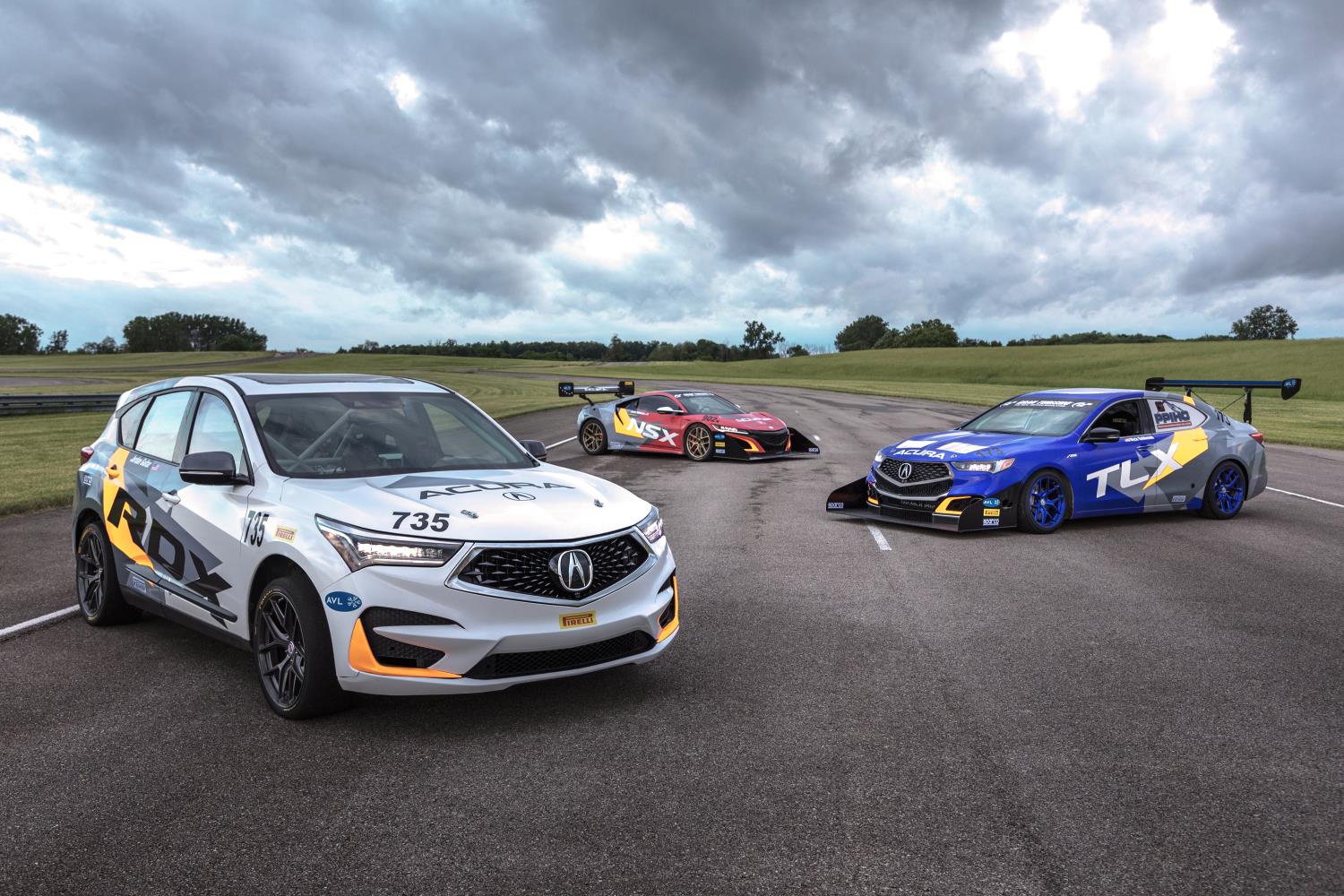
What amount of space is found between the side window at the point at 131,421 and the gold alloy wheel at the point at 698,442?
40.2ft

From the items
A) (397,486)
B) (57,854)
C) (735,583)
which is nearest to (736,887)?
(57,854)

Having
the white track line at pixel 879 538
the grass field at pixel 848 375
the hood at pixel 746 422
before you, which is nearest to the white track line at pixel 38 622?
the grass field at pixel 848 375

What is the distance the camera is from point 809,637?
6.38 metres

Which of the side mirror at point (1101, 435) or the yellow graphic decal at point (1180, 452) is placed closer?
the side mirror at point (1101, 435)

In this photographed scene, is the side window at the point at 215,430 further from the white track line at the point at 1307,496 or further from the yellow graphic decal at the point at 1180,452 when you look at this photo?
the white track line at the point at 1307,496

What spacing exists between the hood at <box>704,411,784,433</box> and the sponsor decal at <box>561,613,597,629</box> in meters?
13.7

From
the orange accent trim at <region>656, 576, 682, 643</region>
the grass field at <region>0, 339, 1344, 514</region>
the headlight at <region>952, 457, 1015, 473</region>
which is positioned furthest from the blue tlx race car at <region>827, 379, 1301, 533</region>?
the grass field at <region>0, 339, 1344, 514</region>

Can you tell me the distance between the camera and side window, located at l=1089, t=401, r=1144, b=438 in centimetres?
1130

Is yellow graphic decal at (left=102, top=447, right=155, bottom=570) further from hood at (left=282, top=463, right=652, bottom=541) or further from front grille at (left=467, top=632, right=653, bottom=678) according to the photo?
front grille at (left=467, top=632, right=653, bottom=678)

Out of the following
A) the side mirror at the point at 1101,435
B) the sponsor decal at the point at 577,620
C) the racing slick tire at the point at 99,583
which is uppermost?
the side mirror at the point at 1101,435

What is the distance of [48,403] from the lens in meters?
28.5

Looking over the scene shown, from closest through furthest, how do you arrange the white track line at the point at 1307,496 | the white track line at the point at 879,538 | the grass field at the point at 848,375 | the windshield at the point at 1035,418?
the white track line at the point at 879,538, the windshield at the point at 1035,418, the white track line at the point at 1307,496, the grass field at the point at 848,375

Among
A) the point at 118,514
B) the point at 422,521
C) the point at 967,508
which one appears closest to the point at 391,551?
the point at 422,521

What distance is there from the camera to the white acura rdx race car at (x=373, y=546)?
4.49 meters
